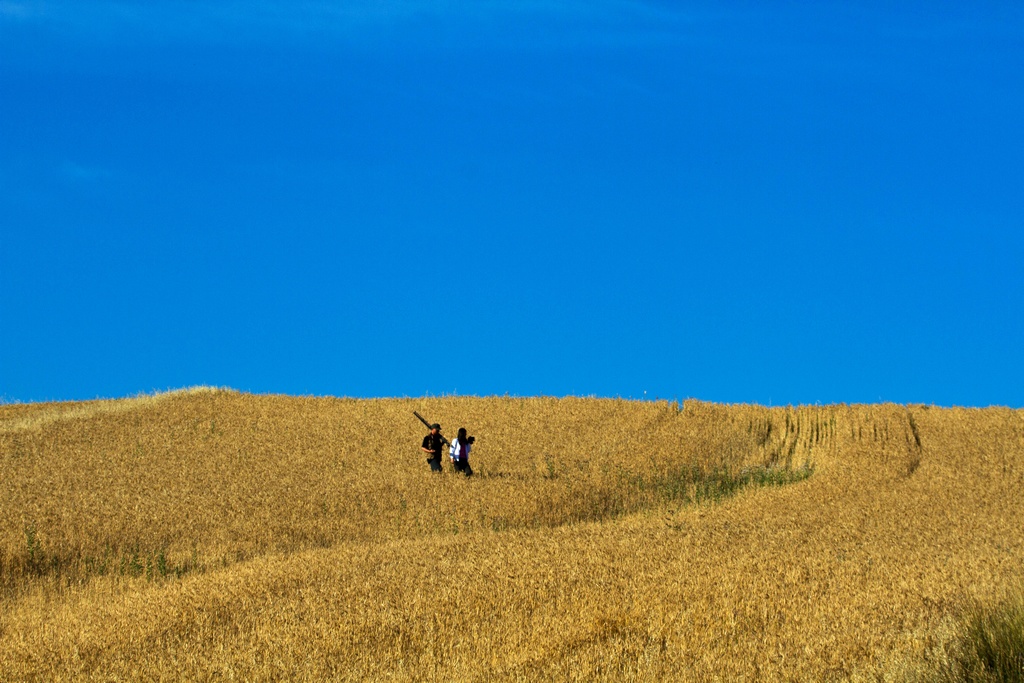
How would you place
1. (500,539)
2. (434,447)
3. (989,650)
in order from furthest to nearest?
(434,447), (500,539), (989,650)

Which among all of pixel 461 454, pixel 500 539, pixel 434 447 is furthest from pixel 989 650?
pixel 434 447

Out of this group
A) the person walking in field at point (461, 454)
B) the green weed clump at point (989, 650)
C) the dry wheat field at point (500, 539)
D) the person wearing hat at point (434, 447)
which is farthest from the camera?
the person wearing hat at point (434, 447)

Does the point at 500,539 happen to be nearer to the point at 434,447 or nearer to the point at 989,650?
the point at 434,447

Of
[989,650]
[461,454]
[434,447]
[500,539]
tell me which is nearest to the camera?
[989,650]

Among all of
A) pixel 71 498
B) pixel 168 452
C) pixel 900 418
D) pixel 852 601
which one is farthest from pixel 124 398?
pixel 852 601

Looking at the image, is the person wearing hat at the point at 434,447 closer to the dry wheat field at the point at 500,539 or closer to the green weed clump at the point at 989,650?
the dry wheat field at the point at 500,539

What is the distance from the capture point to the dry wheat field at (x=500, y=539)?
35.7 feet

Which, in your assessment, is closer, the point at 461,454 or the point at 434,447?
the point at 461,454

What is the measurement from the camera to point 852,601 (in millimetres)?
12125

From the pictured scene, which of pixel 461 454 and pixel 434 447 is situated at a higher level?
pixel 434 447

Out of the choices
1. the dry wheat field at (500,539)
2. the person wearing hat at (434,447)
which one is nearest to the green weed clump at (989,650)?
the dry wheat field at (500,539)

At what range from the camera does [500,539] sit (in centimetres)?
1842

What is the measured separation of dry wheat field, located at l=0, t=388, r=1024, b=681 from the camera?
10.9 m

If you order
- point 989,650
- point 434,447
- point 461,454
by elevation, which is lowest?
point 989,650
